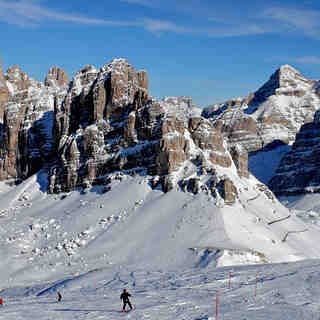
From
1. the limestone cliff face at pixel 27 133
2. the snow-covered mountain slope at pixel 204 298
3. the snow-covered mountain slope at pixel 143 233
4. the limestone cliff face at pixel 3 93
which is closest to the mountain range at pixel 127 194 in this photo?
the snow-covered mountain slope at pixel 143 233

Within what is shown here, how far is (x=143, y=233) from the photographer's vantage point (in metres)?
96.1

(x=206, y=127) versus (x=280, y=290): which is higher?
(x=206, y=127)

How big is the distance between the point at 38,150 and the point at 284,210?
68613 millimetres

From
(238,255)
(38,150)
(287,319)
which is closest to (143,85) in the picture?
(38,150)

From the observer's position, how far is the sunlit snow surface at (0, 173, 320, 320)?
4006 centimetres

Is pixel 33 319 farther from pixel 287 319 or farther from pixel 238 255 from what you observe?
pixel 238 255

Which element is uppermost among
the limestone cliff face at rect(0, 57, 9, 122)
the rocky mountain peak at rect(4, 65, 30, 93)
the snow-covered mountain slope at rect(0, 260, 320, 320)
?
the rocky mountain peak at rect(4, 65, 30, 93)

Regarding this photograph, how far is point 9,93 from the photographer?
190 meters

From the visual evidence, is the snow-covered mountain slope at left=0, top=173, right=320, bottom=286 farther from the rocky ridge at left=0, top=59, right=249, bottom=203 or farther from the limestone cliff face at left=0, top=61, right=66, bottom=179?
the limestone cliff face at left=0, top=61, right=66, bottom=179

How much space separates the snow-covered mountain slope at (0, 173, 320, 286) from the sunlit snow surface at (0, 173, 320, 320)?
23 cm

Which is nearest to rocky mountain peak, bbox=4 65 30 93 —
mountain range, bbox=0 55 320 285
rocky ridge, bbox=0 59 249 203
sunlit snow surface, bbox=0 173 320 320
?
rocky ridge, bbox=0 59 249 203

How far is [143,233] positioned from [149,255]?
8070 mm

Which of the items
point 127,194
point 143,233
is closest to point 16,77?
point 127,194

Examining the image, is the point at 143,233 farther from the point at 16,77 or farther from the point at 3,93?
the point at 16,77
